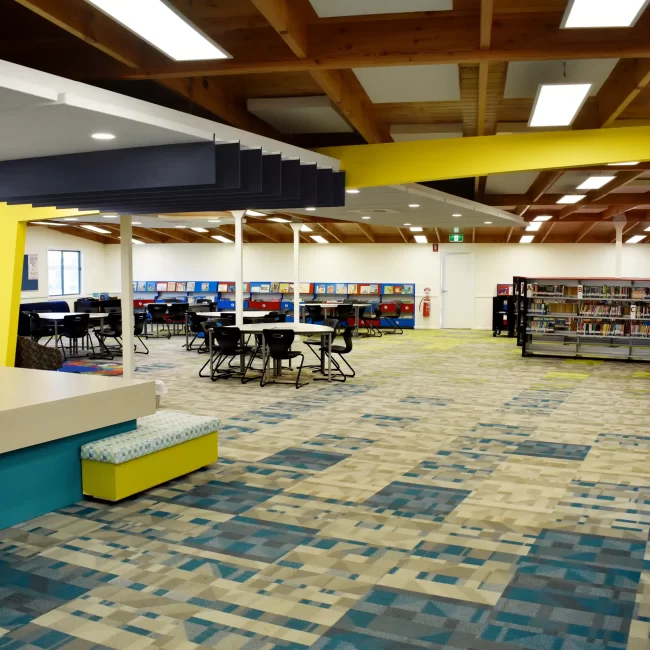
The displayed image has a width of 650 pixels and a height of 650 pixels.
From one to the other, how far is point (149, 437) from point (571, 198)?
11.2m

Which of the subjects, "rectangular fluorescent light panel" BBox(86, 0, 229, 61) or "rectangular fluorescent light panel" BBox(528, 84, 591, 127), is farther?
"rectangular fluorescent light panel" BBox(528, 84, 591, 127)

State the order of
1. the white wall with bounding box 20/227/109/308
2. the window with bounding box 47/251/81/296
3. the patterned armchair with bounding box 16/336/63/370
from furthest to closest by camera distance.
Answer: the window with bounding box 47/251/81/296, the white wall with bounding box 20/227/109/308, the patterned armchair with bounding box 16/336/63/370

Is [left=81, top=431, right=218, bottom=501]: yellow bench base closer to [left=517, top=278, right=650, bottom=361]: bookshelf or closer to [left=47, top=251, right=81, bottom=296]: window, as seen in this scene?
[left=517, top=278, right=650, bottom=361]: bookshelf

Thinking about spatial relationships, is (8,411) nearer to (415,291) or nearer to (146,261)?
(415,291)

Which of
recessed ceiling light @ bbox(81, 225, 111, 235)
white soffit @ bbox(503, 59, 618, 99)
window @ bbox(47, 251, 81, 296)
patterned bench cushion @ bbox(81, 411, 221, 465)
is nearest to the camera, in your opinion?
patterned bench cushion @ bbox(81, 411, 221, 465)

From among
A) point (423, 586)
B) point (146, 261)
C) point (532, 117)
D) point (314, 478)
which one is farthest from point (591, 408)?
point (146, 261)

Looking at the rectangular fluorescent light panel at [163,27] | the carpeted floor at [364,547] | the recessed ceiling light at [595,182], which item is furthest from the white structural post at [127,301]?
the recessed ceiling light at [595,182]

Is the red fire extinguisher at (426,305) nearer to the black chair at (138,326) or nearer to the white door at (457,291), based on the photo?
the white door at (457,291)

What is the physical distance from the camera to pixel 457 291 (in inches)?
847

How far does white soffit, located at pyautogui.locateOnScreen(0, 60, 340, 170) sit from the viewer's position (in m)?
3.99

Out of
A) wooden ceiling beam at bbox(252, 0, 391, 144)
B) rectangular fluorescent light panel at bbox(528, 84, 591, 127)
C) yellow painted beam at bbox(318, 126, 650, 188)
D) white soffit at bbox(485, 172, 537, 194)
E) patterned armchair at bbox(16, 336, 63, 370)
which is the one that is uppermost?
white soffit at bbox(485, 172, 537, 194)

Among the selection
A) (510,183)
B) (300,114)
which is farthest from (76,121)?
(510,183)

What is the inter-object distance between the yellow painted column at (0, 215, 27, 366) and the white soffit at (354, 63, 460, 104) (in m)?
5.36

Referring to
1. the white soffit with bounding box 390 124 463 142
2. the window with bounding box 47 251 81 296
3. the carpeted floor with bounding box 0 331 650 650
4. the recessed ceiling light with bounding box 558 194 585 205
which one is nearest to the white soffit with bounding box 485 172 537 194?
the recessed ceiling light with bounding box 558 194 585 205
